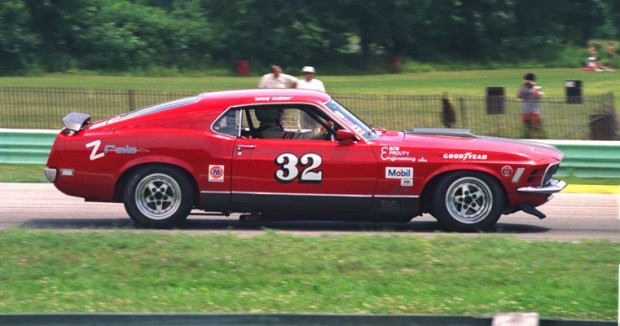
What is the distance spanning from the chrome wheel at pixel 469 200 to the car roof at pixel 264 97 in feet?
5.50

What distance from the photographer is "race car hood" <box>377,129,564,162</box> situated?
10273mm

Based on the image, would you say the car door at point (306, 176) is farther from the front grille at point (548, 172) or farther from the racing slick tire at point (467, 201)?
the front grille at point (548, 172)

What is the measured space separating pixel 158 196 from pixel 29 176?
5.40 metres

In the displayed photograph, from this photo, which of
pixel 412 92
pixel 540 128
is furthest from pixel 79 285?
pixel 412 92

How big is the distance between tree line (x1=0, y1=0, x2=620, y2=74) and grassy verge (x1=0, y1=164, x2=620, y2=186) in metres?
26.7

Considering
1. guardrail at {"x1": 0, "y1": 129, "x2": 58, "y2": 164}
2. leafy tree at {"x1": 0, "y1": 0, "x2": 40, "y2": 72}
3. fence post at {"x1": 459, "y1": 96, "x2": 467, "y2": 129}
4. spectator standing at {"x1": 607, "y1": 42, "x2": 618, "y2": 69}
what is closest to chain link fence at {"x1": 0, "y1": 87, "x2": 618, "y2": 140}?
fence post at {"x1": 459, "y1": 96, "x2": 467, "y2": 129}

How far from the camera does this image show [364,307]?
711cm

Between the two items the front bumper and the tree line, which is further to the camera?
the tree line

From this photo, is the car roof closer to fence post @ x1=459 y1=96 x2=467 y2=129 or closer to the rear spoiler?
the rear spoiler

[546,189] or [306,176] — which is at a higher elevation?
[306,176]

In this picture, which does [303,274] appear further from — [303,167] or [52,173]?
[52,173]

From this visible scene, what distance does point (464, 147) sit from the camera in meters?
10.4

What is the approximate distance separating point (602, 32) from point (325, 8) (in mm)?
14965

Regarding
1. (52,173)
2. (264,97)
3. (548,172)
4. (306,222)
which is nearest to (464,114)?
(306,222)
